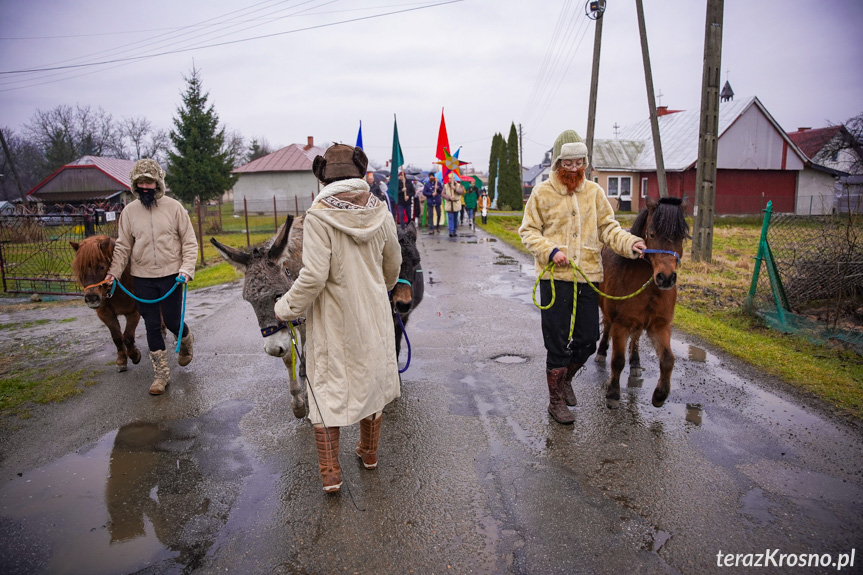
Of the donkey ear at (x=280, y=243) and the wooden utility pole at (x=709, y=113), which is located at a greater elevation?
the wooden utility pole at (x=709, y=113)

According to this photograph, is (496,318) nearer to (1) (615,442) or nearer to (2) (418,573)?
(1) (615,442)

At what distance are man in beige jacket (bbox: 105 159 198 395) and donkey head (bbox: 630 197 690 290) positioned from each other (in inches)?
170

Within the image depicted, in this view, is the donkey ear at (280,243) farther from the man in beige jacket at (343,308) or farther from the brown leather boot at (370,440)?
the brown leather boot at (370,440)

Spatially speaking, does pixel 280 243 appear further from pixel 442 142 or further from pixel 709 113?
pixel 442 142

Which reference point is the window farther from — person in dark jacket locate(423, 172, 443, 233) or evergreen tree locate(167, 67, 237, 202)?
evergreen tree locate(167, 67, 237, 202)

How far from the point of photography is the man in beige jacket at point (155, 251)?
5.30 meters

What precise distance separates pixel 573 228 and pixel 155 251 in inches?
163

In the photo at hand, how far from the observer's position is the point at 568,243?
443 centimetres

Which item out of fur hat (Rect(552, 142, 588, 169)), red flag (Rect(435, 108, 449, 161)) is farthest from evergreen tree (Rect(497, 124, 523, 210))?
fur hat (Rect(552, 142, 588, 169))

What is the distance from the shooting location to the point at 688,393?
5.08m

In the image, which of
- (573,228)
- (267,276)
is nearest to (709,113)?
(573,228)

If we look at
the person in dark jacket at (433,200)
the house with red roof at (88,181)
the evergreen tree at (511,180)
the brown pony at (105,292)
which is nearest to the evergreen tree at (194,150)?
the house with red roof at (88,181)

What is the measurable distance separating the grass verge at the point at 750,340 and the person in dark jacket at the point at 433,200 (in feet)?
36.0

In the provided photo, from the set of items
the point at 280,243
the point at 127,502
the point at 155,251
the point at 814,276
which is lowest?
the point at 127,502
